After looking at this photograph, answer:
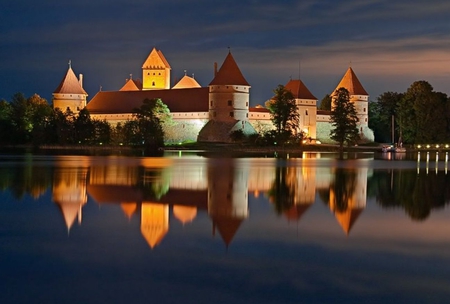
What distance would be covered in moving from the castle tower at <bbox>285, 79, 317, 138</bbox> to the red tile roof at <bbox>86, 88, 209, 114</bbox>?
695 centimetres

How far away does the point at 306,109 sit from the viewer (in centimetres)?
5762

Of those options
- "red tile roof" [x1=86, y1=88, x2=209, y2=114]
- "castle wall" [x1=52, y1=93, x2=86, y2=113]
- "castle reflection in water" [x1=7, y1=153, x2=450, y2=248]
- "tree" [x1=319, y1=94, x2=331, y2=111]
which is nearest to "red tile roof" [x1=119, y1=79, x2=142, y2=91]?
"red tile roof" [x1=86, y1=88, x2=209, y2=114]

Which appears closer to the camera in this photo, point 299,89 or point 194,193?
point 194,193

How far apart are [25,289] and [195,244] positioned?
2.73m

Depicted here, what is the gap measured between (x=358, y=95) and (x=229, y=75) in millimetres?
12778

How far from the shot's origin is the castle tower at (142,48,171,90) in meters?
71.1

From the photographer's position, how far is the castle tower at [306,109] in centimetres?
5725

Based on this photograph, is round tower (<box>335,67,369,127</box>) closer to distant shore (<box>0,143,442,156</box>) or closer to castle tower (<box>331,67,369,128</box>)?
castle tower (<box>331,67,369,128</box>)

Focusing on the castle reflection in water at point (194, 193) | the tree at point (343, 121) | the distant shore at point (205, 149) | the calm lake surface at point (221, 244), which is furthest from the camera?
the tree at point (343, 121)

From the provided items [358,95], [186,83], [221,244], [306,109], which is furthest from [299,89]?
[221,244]

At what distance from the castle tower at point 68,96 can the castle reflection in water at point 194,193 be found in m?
40.2

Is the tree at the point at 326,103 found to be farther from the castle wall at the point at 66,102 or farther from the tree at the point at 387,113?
the castle wall at the point at 66,102

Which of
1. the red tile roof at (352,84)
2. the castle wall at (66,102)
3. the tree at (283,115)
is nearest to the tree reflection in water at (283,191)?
the tree at (283,115)

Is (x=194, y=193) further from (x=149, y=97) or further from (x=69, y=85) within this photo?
(x=69, y=85)
